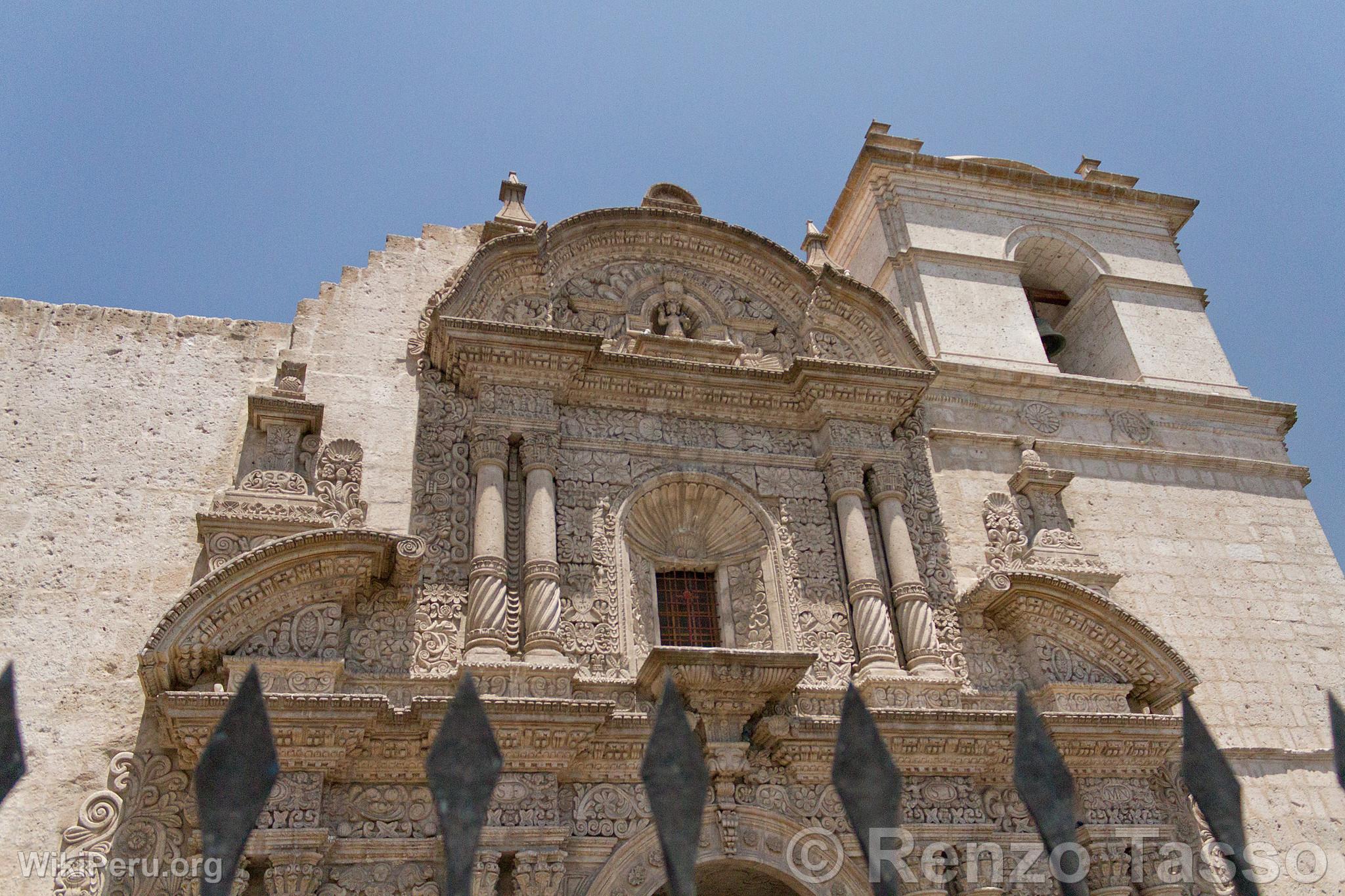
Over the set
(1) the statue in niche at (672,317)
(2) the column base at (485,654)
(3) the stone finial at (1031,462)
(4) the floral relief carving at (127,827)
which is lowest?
(4) the floral relief carving at (127,827)

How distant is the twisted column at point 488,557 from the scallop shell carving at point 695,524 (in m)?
1.29

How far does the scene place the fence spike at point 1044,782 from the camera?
3852mm

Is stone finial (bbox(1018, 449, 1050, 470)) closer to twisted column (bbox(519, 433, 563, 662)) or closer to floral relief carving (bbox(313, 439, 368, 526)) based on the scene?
twisted column (bbox(519, 433, 563, 662))

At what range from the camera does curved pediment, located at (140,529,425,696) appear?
22.8 feet

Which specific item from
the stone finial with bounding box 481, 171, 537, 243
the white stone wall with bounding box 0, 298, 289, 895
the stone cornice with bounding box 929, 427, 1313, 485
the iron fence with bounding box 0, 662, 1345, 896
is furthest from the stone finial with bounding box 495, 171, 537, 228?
the iron fence with bounding box 0, 662, 1345, 896

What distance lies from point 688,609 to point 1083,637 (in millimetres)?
3295

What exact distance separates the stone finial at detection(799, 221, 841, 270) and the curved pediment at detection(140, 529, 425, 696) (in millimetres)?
5286

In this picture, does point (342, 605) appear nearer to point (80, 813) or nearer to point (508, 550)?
point (508, 550)

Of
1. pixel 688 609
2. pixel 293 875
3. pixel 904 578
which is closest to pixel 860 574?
pixel 904 578

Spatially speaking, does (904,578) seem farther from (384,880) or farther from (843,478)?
(384,880)

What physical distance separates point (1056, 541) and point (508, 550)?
16.2 ft

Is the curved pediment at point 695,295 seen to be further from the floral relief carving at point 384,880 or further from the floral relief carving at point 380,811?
the floral relief carving at point 384,880

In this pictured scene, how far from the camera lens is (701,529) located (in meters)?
9.53

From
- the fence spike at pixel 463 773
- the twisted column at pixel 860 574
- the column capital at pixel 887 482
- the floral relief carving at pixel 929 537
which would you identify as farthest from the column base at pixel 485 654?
the fence spike at pixel 463 773
